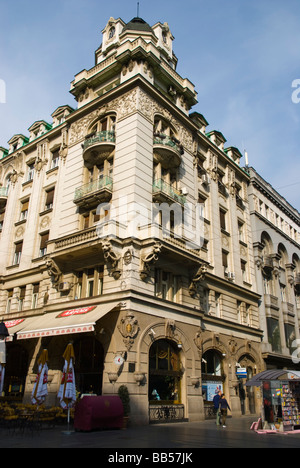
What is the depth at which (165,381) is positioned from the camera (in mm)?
22078

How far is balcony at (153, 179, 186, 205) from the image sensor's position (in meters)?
24.7

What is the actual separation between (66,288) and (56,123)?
57.9 ft

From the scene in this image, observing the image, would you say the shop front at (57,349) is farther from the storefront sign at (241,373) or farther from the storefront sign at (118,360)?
the storefront sign at (241,373)

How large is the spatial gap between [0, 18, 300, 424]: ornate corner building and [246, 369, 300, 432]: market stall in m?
5.77

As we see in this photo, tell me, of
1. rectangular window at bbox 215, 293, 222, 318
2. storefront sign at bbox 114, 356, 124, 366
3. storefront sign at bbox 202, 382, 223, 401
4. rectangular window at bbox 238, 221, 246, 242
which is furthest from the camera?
rectangular window at bbox 238, 221, 246, 242

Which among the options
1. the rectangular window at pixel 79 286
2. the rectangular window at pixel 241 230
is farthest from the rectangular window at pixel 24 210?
the rectangular window at pixel 241 230

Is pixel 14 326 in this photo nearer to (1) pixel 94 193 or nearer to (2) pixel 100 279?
(2) pixel 100 279

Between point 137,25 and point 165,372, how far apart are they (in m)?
27.9

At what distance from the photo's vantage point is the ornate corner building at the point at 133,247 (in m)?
21.5

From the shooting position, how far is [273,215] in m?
43.8

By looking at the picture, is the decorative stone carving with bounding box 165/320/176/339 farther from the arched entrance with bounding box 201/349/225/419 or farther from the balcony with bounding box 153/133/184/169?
the balcony with bounding box 153/133/184/169

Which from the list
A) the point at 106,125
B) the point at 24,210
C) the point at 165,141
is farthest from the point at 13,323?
the point at 165,141

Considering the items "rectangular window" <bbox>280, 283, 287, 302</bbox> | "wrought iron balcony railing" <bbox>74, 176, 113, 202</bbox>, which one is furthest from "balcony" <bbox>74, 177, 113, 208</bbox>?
"rectangular window" <bbox>280, 283, 287, 302</bbox>

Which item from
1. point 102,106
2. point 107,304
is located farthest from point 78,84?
point 107,304
